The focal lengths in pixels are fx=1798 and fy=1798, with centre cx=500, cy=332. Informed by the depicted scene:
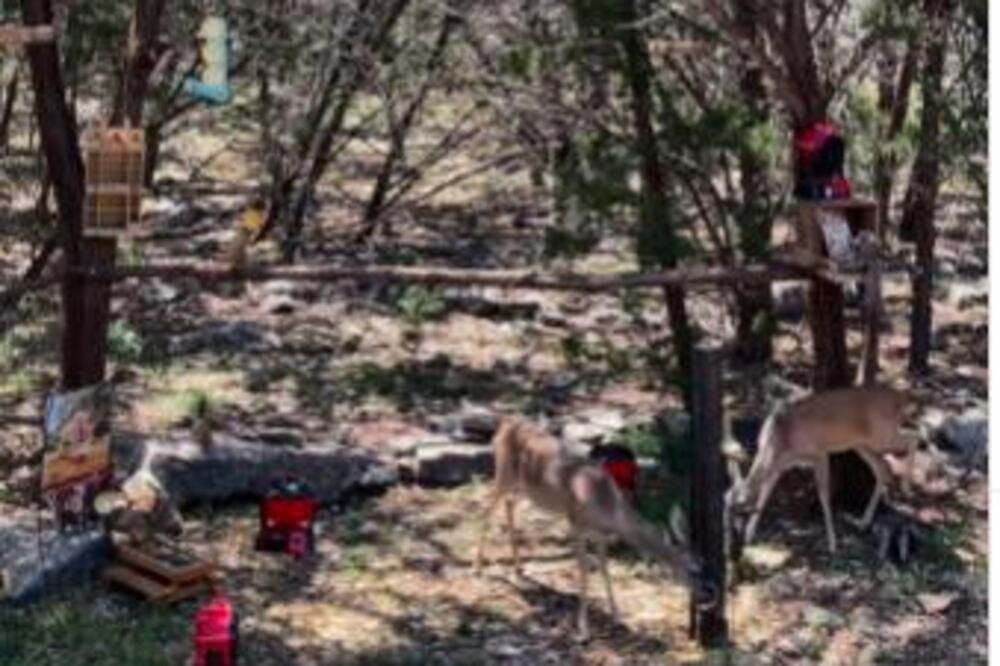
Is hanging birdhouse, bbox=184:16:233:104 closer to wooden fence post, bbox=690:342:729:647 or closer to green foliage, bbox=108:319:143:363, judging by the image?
wooden fence post, bbox=690:342:729:647

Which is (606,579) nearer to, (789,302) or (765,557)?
(765,557)

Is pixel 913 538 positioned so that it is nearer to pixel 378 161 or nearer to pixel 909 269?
pixel 909 269

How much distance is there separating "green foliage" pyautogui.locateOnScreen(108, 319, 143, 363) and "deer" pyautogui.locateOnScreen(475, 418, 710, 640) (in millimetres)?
4677

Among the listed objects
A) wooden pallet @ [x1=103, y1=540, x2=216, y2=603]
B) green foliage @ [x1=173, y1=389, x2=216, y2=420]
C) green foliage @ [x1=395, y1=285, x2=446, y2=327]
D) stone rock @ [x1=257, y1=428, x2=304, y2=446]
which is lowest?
wooden pallet @ [x1=103, y1=540, x2=216, y2=603]

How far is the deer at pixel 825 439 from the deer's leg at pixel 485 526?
1.21m

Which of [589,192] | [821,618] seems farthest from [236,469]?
[821,618]

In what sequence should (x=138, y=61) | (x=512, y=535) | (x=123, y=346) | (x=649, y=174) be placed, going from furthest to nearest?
(x=123, y=346) < (x=649, y=174) < (x=512, y=535) < (x=138, y=61)

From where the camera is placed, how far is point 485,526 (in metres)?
9.73

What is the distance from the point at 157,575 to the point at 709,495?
271 centimetres

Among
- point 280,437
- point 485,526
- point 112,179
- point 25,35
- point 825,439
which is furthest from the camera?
point 280,437

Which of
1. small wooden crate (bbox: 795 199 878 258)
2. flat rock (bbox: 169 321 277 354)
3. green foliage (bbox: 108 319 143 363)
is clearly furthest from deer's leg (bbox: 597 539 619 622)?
flat rock (bbox: 169 321 277 354)

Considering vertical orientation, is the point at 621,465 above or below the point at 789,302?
below

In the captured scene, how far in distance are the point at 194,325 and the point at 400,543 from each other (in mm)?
5723

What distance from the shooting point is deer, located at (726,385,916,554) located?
9344mm
